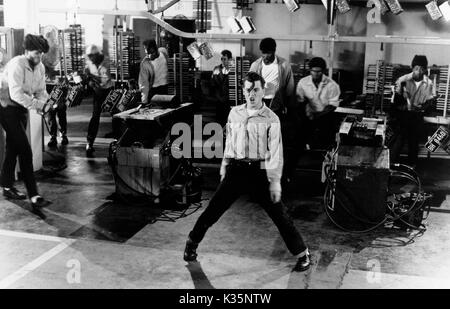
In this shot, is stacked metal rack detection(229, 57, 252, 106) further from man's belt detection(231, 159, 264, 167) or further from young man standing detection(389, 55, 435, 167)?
man's belt detection(231, 159, 264, 167)

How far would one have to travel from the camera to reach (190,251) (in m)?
5.98

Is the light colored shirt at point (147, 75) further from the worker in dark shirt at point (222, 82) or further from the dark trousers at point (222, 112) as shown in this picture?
the dark trousers at point (222, 112)

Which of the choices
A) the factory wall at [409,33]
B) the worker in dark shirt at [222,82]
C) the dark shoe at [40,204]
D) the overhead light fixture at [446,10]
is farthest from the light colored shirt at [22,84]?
the factory wall at [409,33]

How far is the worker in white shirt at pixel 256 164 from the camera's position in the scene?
18.4ft

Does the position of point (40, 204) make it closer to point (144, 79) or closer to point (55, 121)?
point (144, 79)

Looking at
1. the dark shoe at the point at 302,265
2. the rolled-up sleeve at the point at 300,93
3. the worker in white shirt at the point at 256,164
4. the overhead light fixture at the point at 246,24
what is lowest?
the dark shoe at the point at 302,265

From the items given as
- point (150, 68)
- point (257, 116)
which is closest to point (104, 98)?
point (150, 68)

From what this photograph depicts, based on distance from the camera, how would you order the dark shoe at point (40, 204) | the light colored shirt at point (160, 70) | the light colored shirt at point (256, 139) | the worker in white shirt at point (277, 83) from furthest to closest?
the light colored shirt at point (160, 70) → the worker in white shirt at point (277, 83) → the dark shoe at point (40, 204) → the light colored shirt at point (256, 139)

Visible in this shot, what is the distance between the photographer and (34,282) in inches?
213

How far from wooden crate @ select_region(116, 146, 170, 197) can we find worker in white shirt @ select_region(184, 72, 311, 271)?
223cm

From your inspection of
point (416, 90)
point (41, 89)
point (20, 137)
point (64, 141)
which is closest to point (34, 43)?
point (41, 89)

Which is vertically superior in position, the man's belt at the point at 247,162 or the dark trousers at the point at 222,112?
the man's belt at the point at 247,162

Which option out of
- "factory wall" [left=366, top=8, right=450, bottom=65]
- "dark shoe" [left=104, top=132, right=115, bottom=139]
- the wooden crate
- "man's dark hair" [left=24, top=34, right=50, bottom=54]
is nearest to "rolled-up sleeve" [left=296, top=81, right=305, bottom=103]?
the wooden crate

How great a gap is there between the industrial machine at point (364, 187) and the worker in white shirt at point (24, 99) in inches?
156
